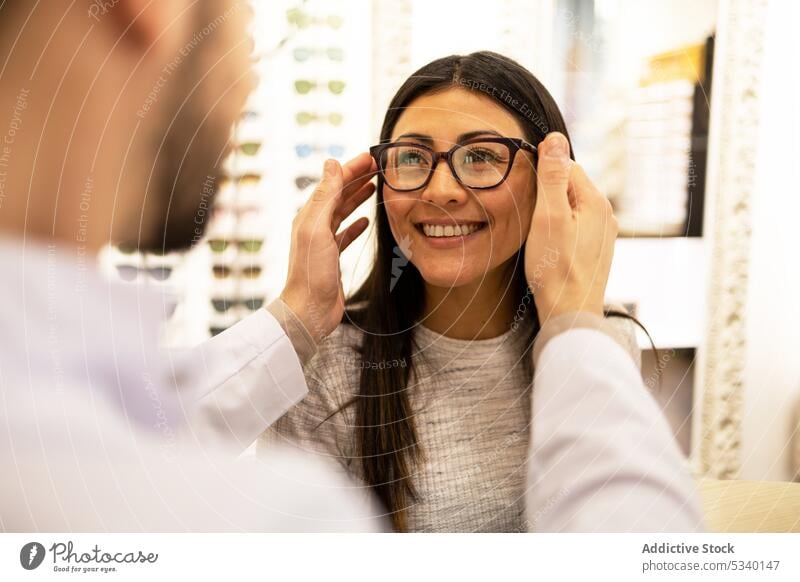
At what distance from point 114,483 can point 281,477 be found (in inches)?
5.1

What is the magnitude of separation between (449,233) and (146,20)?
27cm

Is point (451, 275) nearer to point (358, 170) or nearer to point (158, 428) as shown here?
point (358, 170)

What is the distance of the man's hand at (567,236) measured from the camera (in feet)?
1.55

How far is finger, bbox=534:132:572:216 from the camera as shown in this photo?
1.55ft

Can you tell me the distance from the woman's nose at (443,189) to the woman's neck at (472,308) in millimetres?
77

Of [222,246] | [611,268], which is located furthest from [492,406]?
[222,246]

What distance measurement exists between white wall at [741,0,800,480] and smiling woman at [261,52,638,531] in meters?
0.12

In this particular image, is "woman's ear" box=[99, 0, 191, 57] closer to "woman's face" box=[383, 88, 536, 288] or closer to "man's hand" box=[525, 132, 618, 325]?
"woman's face" box=[383, 88, 536, 288]

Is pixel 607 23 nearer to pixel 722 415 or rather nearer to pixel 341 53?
pixel 341 53

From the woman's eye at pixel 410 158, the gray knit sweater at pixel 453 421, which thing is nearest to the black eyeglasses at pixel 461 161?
the woman's eye at pixel 410 158

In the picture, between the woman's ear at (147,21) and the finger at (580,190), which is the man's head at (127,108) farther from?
the finger at (580,190)

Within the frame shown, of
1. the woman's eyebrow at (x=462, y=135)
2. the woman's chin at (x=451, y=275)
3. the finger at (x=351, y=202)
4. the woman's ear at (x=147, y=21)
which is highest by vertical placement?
the woman's ear at (x=147, y=21)

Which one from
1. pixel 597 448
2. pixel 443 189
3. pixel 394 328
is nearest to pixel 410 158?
pixel 443 189

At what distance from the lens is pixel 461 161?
1.49 ft
